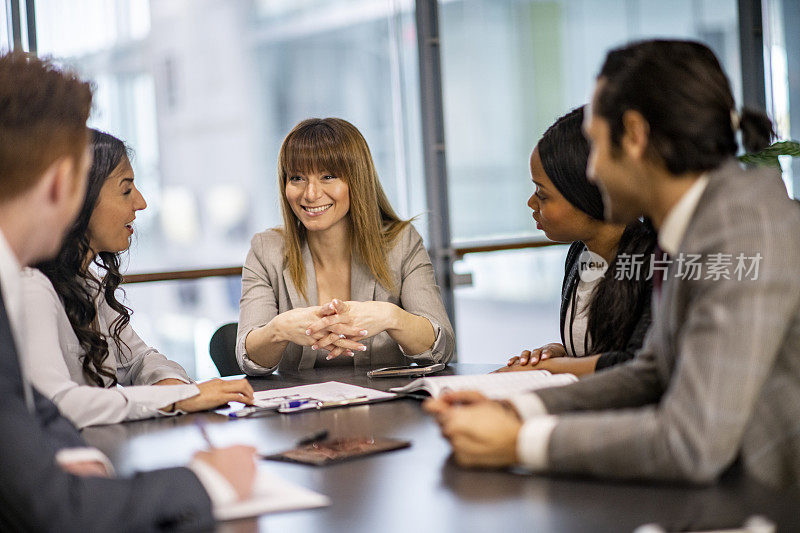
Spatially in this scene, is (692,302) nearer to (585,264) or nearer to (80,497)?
(80,497)

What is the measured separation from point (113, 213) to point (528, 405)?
142 centimetres

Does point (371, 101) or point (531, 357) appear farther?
point (371, 101)

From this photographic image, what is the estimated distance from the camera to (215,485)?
3.70 ft

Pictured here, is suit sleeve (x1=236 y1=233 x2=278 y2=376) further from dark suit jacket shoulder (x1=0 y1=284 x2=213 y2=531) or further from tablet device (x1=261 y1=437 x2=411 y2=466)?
dark suit jacket shoulder (x1=0 y1=284 x2=213 y2=531)

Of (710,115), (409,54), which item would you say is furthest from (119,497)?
(409,54)

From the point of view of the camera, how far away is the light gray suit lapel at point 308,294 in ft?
8.91

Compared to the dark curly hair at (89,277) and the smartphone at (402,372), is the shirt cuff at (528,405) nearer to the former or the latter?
the smartphone at (402,372)

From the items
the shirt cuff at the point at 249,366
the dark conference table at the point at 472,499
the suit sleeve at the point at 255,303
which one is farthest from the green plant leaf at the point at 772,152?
the dark conference table at the point at 472,499

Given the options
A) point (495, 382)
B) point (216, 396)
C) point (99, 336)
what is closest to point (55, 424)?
→ point (216, 396)

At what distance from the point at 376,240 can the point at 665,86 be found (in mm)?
1693

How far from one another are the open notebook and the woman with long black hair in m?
0.16

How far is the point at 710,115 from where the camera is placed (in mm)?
1220

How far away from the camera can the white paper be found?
77.0 inches

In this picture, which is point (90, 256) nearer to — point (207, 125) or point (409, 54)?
point (207, 125)
